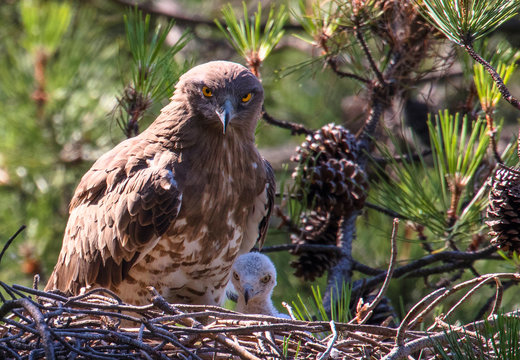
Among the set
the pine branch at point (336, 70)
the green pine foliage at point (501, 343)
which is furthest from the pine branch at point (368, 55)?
the green pine foliage at point (501, 343)

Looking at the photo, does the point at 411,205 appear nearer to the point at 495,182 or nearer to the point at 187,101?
the point at 495,182

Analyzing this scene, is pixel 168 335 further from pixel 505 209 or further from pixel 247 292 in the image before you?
pixel 505 209

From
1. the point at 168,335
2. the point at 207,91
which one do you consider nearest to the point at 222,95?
the point at 207,91

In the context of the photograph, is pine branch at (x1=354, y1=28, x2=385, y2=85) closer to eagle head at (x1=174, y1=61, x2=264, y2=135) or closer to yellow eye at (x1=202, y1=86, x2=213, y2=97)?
eagle head at (x1=174, y1=61, x2=264, y2=135)

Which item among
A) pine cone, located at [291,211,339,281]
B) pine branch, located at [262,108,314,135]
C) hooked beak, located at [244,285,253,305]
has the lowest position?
hooked beak, located at [244,285,253,305]

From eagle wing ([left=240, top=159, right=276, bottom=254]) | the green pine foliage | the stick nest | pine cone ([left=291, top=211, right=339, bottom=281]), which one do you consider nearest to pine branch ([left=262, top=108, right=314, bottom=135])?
eagle wing ([left=240, top=159, right=276, bottom=254])

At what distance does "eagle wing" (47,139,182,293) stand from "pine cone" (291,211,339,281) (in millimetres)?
1047

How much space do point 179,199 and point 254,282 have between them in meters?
0.84

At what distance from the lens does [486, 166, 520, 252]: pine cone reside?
3.58 meters

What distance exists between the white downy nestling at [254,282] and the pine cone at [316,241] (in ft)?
0.71

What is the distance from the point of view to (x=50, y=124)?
6438mm

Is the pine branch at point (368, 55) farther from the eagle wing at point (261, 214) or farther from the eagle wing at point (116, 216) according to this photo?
the eagle wing at point (116, 216)

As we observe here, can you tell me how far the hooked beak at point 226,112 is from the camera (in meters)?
3.98

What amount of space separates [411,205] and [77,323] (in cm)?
197
